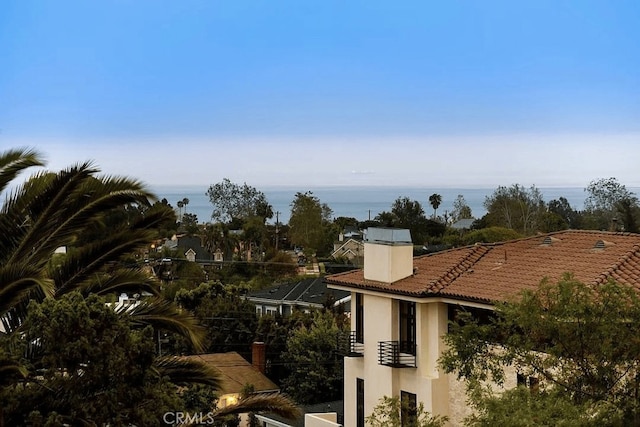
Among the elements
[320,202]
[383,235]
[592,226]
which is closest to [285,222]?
[320,202]

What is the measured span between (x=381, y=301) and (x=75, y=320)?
51.6 feet

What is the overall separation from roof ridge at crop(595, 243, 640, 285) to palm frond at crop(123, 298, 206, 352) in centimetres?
1106

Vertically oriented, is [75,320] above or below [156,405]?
above

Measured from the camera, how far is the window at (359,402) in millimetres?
27094

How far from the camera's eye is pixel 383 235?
2672cm

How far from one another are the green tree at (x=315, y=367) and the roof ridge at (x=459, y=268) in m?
12.2

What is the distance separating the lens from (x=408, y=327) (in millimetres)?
25406

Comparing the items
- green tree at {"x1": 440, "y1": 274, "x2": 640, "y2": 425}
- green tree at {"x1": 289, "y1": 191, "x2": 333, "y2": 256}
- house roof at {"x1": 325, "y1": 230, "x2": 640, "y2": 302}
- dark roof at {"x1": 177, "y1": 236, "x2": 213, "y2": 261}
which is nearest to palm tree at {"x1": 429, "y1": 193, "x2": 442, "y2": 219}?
green tree at {"x1": 289, "y1": 191, "x2": 333, "y2": 256}

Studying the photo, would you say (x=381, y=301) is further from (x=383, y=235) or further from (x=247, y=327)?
(x=247, y=327)

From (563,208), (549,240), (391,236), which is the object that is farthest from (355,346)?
(563,208)

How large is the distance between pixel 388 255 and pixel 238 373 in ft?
49.0

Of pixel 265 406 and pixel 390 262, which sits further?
pixel 390 262

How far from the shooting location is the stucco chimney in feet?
85.3

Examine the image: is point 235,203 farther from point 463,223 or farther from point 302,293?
point 302,293
